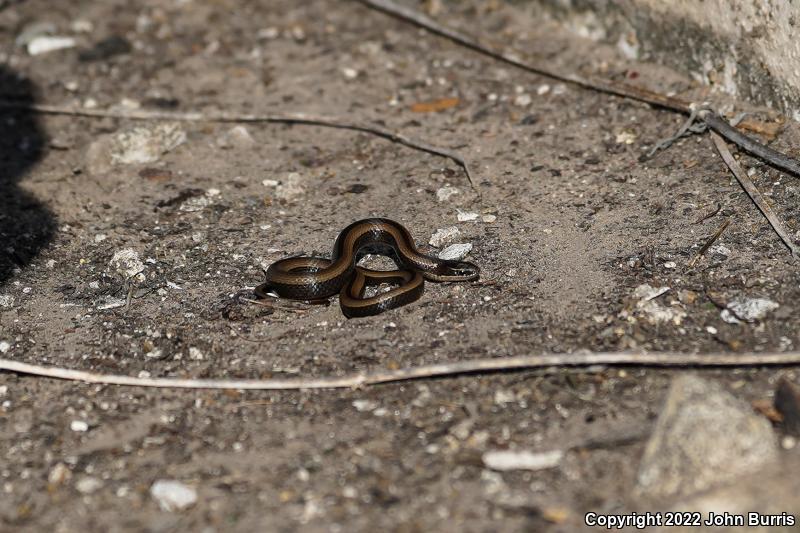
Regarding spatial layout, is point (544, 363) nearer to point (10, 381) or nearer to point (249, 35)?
point (10, 381)

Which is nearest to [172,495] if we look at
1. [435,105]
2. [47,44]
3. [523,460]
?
[523,460]

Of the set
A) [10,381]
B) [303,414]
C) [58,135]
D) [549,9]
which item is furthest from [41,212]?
[549,9]

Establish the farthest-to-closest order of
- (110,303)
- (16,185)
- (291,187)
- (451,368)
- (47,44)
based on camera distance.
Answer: (47,44), (16,185), (291,187), (110,303), (451,368)

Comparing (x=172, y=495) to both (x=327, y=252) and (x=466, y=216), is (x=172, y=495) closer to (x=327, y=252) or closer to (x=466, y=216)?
(x=327, y=252)

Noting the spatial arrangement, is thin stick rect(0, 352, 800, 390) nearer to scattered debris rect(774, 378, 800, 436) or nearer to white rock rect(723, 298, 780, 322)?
scattered debris rect(774, 378, 800, 436)

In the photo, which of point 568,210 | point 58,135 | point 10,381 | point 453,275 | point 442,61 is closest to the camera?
point 10,381

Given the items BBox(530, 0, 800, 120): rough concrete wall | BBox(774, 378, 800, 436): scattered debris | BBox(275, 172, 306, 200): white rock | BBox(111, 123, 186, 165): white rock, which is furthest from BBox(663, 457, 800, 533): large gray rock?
BBox(111, 123, 186, 165): white rock

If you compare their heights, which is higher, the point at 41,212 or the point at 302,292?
the point at 302,292
